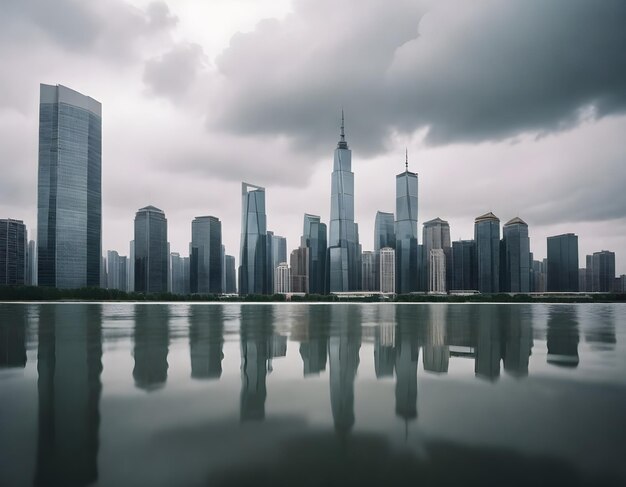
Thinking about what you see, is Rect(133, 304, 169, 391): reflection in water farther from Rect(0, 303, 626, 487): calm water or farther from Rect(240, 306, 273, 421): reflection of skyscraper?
Rect(240, 306, 273, 421): reflection of skyscraper

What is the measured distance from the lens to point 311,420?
501 inches

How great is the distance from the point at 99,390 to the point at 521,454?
16.0 meters

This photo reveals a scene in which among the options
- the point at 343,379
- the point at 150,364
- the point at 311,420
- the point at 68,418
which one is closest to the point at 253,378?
the point at 343,379

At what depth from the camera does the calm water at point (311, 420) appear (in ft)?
29.4

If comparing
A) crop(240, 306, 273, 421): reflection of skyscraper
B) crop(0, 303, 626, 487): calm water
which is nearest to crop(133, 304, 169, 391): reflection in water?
crop(0, 303, 626, 487): calm water

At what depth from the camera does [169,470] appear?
29.8 feet

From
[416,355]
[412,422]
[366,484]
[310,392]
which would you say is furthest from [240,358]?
[366,484]

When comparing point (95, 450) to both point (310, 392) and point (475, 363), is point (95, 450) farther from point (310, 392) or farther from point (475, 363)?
point (475, 363)

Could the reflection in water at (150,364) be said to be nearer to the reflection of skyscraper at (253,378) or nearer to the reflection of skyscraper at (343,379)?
the reflection of skyscraper at (253,378)

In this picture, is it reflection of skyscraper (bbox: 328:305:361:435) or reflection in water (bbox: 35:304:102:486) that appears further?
reflection of skyscraper (bbox: 328:305:361:435)

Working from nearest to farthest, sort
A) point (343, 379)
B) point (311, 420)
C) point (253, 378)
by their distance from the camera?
point (311, 420) < point (343, 379) < point (253, 378)

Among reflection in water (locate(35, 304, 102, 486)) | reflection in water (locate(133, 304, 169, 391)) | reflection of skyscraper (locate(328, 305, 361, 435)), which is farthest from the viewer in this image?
reflection in water (locate(133, 304, 169, 391))

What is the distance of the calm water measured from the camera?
896 centimetres

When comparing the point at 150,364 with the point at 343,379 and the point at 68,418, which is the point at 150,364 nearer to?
the point at 68,418
